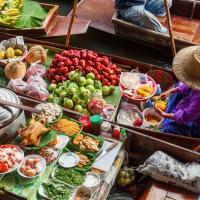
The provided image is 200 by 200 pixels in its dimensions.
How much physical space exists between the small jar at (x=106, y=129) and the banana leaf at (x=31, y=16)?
8.86 ft

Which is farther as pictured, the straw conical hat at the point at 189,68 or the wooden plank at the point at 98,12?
the wooden plank at the point at 98,12

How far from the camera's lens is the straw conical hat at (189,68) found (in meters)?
3.43

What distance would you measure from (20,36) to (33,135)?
96.4 inches

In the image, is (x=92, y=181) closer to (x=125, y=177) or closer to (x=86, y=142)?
(x=86, y=142)

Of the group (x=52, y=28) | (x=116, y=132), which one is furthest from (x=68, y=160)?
(x=52, y=28)

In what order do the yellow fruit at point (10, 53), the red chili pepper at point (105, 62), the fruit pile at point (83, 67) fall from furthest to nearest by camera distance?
1. the yellow fruit at point (10, 53)
2. the red chili pepper at point (105, 62)
3. the fruit pile at point (83, 67)

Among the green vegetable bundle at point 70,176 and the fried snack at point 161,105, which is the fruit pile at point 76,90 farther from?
the green vegetable bundle at point 70,176

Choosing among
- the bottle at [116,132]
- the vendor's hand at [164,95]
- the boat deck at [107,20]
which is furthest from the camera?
the boat deck at [107,20]

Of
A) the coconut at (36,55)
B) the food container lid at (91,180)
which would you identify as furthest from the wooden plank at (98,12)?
the food container lid at (91,180)

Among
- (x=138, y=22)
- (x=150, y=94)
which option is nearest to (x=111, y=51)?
(x=138, y=22)

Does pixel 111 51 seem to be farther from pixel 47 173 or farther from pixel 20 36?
pixel 47 173

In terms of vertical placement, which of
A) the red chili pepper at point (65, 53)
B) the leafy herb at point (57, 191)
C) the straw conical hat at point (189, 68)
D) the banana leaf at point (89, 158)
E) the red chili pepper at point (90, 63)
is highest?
the straw conical hat at point (189, 68)

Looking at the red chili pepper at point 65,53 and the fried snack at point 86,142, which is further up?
the red chili pepper at point 65,53

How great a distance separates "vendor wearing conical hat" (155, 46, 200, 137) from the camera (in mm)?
3467
